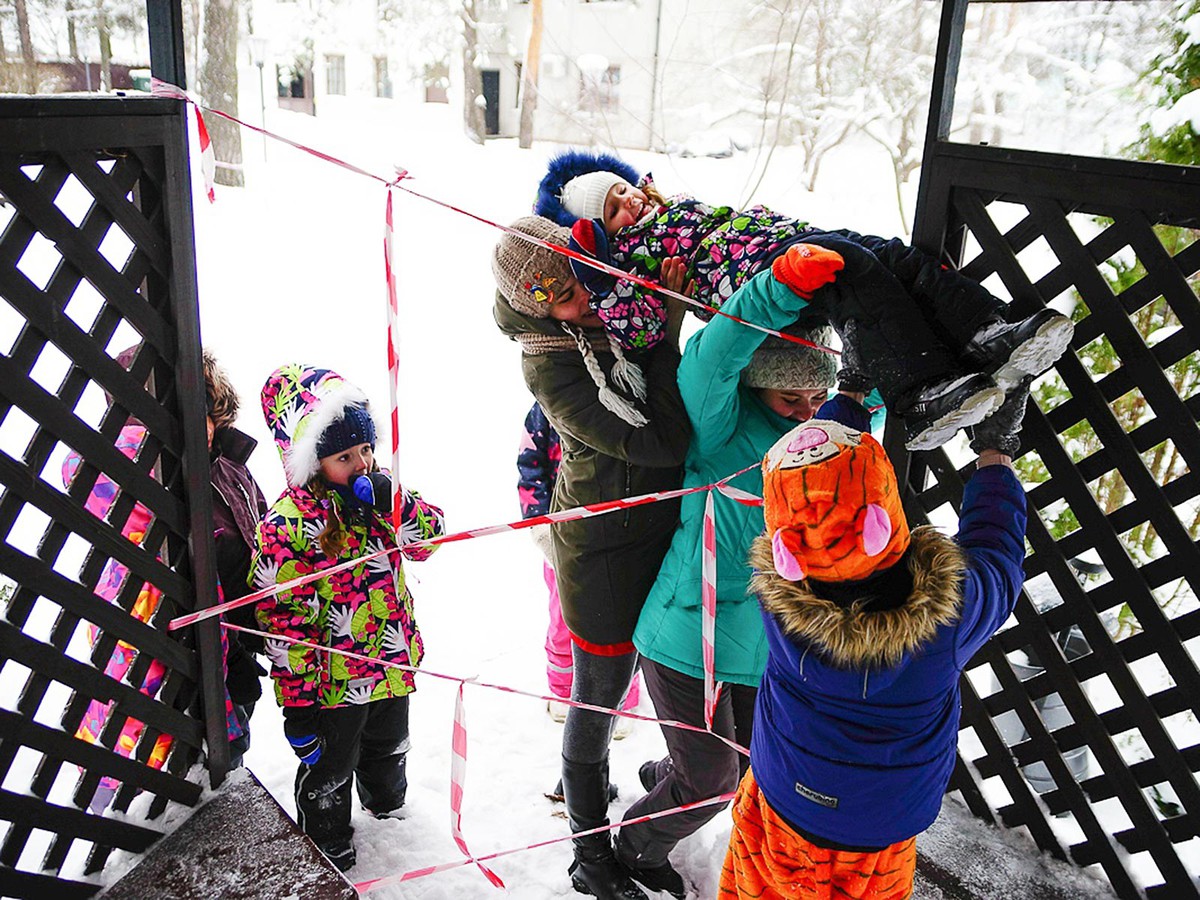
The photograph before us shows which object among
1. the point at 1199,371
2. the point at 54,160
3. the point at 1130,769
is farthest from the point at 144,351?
the point at 1199,371

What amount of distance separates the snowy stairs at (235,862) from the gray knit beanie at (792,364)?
143cm

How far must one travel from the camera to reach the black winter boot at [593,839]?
2330 millimetres

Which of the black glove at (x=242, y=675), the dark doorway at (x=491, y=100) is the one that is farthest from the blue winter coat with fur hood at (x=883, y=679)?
the dark doorway at (x=491, y=100)

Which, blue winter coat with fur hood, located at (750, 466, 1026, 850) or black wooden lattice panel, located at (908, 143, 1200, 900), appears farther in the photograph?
black wooden lattice panel, located at (908, 143, 1200, 900)

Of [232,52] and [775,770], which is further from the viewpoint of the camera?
[232,52]

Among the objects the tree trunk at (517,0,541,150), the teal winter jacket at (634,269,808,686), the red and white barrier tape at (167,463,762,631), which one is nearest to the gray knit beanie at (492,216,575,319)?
the teal winter jacket at (634,269,808,686)

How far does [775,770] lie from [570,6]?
5253mm

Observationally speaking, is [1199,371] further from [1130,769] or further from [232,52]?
[232,52]

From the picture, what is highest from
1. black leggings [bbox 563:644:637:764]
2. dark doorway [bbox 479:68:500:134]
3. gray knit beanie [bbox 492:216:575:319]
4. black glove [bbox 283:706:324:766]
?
dark doorway [bbox 479:68:500:134]

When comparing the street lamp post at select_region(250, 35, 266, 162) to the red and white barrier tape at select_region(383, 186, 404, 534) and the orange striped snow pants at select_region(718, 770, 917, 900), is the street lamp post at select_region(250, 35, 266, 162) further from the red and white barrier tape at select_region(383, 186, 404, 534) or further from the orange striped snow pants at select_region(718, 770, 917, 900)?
the orange striped snow pants at select_region(718, 770, 917, 900)

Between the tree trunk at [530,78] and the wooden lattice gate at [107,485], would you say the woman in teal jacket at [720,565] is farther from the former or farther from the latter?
the tree trunk at [530,78]

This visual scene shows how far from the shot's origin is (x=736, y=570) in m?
2.06

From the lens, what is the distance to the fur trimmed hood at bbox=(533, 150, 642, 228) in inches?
89.4

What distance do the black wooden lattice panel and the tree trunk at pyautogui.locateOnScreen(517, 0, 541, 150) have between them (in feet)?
14.7
